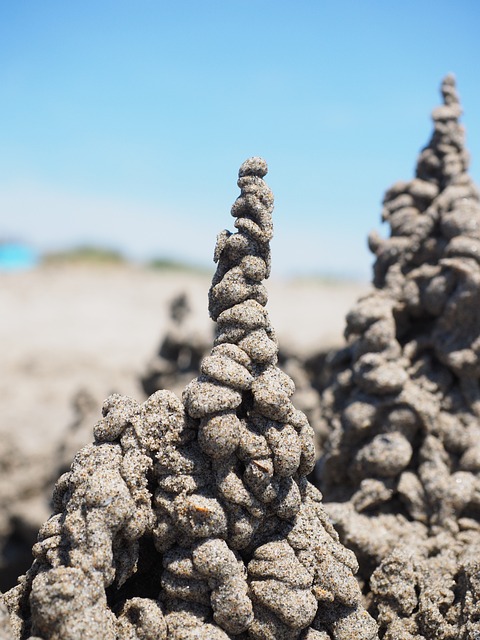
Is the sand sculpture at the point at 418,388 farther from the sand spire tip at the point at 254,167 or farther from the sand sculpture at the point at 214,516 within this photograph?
the sand spire tip at the point at 254,167

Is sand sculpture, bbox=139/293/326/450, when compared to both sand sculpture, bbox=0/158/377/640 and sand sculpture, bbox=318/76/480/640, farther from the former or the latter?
sand sculpture, bbox=0/158/377/640

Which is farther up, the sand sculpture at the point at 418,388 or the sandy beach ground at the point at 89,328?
the sandy beach ground at the point at 89,328

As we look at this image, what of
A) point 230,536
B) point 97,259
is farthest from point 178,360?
point 97,259

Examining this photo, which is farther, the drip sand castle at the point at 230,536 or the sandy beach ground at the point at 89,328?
the sandy beach ground at the point at 89,328

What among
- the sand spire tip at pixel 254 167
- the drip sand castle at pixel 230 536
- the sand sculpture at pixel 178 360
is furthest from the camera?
the sand sculpture at pixel 178 360

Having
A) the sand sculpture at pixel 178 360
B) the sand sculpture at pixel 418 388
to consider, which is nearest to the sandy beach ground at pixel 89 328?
the sand sculpture at pixel 178 360

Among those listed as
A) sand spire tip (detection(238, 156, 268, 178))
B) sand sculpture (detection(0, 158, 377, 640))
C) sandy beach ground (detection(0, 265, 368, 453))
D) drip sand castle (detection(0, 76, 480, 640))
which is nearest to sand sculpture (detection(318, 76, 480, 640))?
drip sand castle (detection(0, 76, 480, 640))

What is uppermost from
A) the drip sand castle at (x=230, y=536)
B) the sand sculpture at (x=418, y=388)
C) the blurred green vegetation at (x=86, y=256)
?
the blurred green vegetation at (x=86, y=256)

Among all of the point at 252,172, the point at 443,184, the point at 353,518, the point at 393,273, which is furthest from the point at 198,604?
the point at 443,184
